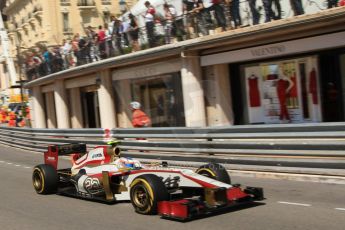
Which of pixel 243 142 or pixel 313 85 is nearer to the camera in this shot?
pixel 243 142

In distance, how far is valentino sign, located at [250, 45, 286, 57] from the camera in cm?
1421

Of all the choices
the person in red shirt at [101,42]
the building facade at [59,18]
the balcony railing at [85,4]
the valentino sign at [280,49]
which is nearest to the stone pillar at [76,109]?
the person in red shirt at [101,42]

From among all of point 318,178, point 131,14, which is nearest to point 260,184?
point 318,178

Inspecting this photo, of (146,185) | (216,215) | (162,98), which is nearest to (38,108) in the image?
(162,98)

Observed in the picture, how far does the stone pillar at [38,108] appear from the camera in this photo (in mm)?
32875

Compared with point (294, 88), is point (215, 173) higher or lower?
lower

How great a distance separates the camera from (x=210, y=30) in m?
15.8

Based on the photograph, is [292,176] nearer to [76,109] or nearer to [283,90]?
[283,90]

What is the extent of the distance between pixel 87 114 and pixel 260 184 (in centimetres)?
2099

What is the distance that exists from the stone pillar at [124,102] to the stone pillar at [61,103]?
17.6 feet

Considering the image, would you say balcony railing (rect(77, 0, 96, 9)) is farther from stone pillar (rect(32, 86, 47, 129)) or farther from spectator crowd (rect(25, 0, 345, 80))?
spectator crowd (rect(25, 0, 345, 80))

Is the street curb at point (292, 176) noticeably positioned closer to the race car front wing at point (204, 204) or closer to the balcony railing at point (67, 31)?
the race car front wing at point (204, 204)

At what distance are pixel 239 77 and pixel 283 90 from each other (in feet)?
5.94

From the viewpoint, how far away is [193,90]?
1741cm
